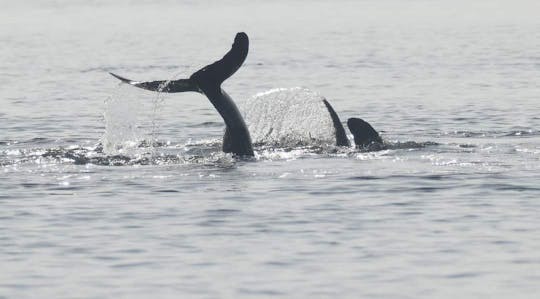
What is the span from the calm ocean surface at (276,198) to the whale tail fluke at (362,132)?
0.45 m

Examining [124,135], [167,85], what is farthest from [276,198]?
[124,135]

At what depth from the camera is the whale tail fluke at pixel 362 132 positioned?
79.3 feet

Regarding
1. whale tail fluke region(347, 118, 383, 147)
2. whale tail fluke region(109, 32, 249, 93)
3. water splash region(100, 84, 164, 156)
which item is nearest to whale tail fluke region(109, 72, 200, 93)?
whale tail fluke region(109, 32, 249, 93)

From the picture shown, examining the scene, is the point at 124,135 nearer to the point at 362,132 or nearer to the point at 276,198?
the point at 362,132

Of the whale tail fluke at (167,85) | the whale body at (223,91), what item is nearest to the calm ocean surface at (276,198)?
the whale body at (223,91)

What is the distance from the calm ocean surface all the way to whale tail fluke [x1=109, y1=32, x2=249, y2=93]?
1255 mm

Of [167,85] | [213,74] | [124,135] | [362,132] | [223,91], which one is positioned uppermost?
[213,74]

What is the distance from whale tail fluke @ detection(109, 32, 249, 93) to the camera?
847 inches

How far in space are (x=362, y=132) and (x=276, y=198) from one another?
18.1 feet

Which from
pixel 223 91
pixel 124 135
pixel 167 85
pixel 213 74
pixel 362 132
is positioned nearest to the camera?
pixel 167 85

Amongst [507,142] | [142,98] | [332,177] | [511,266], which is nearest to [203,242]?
[511,266]

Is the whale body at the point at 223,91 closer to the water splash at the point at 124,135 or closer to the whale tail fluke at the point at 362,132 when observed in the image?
the water splash at the point at 124,135

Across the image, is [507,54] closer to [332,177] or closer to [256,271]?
[332,177]

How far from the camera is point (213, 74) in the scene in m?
22.4
